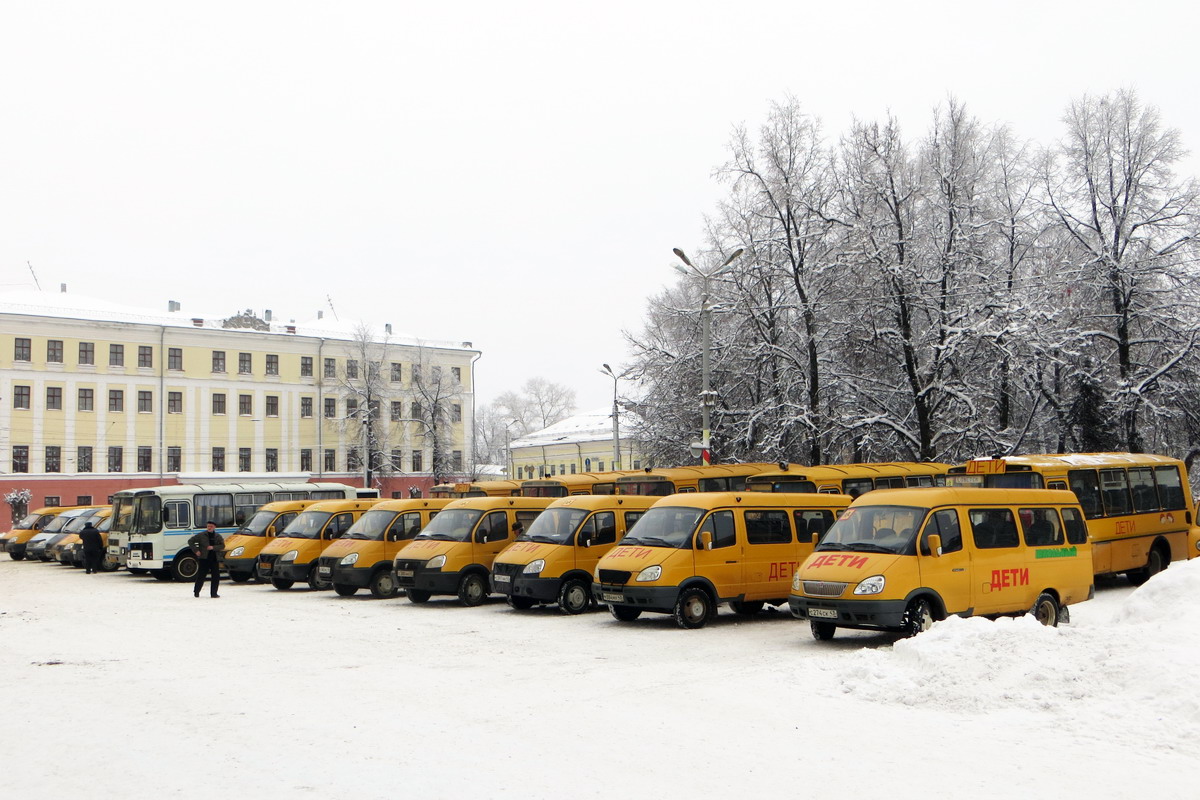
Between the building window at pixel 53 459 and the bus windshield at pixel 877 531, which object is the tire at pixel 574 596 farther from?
the building window at pixel 53 459

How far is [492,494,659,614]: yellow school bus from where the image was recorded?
18.9 metres

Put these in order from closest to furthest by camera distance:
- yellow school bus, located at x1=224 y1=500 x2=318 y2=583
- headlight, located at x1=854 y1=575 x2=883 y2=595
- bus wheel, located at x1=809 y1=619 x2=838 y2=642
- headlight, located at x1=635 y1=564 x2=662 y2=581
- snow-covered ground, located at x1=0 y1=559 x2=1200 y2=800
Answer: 1. snow-covered ground, located at x1=0 y1=559 x2=1200 y2=800
2. headlight, located at x1=854 y1=575 x2=883 y2=595
3. bus wheel, located at x1=809 y1=619 x2=838 y2=642
4. headlight, located at x1=635 y1=564 x2=662 y2=581
5. yellow school bus, located at x1=224 y1=500 x2=318 y2=583

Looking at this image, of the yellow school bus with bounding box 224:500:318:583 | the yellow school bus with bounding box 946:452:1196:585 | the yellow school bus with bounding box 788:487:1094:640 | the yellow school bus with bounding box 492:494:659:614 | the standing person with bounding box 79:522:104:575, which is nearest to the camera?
the yellow school bus with bounding box 788:487:1094:640

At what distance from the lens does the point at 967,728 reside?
9117mm

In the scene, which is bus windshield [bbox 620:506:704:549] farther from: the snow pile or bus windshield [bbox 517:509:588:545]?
the snow pile

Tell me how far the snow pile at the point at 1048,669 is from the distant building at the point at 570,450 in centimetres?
7335

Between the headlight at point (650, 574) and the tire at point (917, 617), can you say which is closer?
the tire at point (917, 617)

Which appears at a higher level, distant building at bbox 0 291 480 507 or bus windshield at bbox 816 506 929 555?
distant building at bbox 0 291 480 507

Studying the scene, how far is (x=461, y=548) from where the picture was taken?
21.0 m

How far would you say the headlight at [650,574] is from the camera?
1648 centimetres

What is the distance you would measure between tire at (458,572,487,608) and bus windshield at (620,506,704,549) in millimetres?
4393

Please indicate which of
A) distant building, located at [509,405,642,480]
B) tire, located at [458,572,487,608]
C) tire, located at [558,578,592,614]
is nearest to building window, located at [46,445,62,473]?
distant building, located at [509,405,642,480]

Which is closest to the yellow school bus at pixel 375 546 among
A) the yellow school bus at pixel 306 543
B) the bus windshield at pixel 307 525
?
the yellow school bus at pixel 306 543

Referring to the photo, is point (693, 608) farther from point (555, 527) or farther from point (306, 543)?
point (306, 543)
